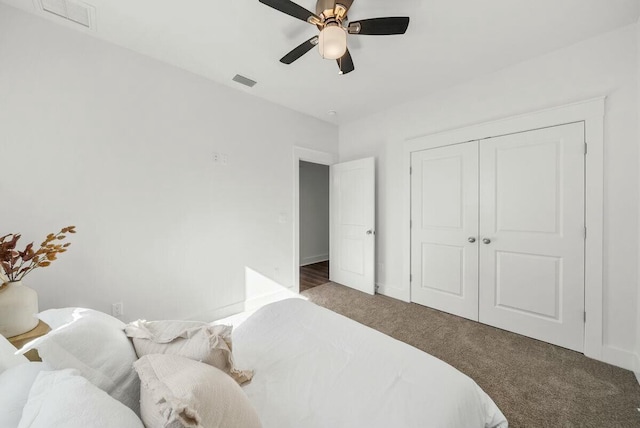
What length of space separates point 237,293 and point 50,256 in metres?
1.70

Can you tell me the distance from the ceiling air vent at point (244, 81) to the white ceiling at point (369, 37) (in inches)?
2.2

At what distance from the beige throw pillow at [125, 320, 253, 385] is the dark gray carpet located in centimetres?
170

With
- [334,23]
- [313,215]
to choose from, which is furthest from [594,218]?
[313,215]

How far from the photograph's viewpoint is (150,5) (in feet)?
5.61

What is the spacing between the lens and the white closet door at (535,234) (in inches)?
83.6

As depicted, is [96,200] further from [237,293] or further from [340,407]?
[340,407]

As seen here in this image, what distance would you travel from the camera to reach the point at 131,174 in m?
2.18

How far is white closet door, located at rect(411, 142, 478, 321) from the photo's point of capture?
2.69 m

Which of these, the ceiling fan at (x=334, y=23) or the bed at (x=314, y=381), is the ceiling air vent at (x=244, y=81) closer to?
the ceiling fan at (x=334, y=23)

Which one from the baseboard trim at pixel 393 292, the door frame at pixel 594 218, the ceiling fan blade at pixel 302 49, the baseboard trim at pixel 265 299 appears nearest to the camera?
the ceiling fan blade at pixel 302 49

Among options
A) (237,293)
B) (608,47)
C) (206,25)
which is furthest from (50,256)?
(608,47)

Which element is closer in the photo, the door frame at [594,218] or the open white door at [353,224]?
the door frame at [594,218]

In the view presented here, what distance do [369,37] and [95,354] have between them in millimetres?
2557

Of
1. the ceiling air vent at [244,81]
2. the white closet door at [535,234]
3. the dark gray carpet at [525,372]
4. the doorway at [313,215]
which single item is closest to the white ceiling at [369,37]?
the ceiling air vent at [244,81]
